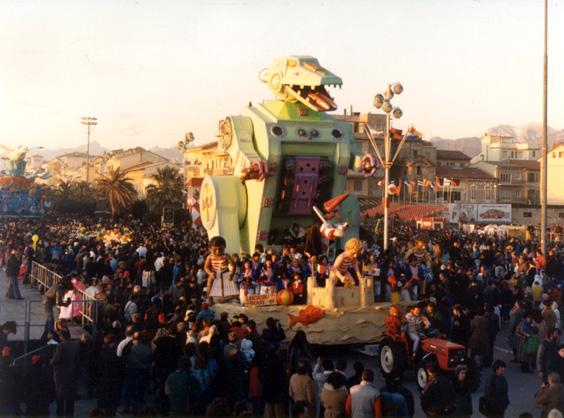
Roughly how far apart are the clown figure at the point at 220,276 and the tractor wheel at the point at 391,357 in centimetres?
453

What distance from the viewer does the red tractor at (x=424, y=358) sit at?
11.8 m

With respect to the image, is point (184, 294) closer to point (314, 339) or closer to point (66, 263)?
point (314, 339)

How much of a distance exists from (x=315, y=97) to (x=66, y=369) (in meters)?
12.6

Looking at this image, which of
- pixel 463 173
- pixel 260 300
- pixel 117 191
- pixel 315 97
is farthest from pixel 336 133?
pixel 463 173

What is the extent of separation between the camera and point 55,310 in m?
17.8

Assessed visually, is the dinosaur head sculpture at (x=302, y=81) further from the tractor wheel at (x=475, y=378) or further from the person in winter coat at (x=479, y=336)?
the tractor wheel at (x=475, y=378)

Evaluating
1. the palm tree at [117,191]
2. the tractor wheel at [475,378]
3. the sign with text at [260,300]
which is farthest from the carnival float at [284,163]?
the palm tree at [117,191]

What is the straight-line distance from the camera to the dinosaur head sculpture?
67.7 ft

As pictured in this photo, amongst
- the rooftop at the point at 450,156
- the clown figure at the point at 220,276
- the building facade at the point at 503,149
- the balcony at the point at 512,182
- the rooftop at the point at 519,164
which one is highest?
Answer: the building facade at the point at 503,149

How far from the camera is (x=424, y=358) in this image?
12.1 m

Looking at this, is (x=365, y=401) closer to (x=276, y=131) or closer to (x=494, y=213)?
(x=276, y=131)

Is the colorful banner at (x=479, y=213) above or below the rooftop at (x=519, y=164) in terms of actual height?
below

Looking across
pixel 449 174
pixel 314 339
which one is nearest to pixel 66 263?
pixel 314 339

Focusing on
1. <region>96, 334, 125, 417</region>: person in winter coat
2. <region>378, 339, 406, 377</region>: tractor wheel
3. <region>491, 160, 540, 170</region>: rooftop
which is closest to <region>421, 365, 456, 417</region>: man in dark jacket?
<region>378, 339, 406, 377</region>: tractor wheel
